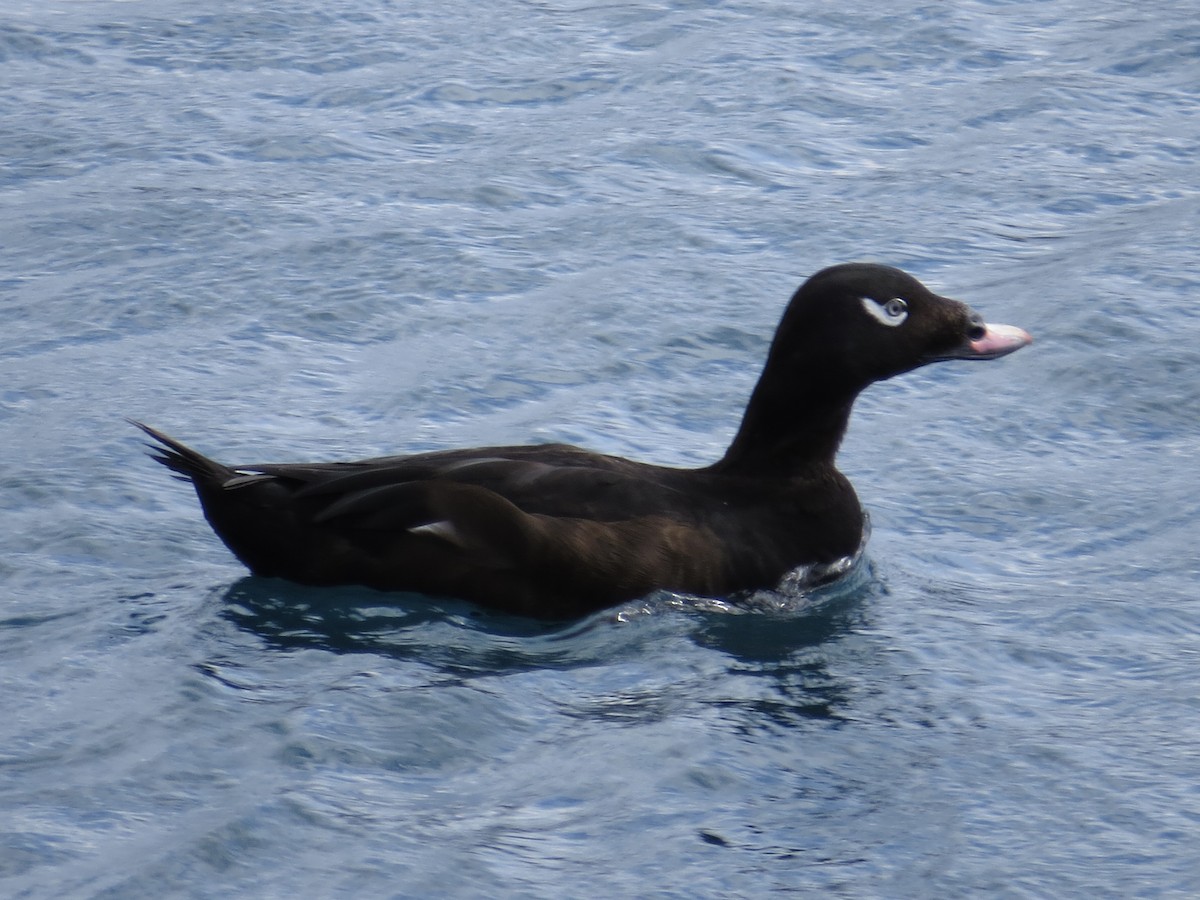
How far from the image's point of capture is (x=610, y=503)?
5738 mm

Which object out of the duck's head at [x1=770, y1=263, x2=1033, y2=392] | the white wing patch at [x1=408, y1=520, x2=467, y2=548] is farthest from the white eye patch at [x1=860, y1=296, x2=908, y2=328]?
the white wing patch at [x1=408, y1=520, x2=467, y2=548]

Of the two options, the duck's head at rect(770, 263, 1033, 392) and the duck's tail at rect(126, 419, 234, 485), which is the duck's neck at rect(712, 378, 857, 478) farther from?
the duck's tail at rect(126, 419, 234, 485)

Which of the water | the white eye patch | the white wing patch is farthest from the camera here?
the white eye patch

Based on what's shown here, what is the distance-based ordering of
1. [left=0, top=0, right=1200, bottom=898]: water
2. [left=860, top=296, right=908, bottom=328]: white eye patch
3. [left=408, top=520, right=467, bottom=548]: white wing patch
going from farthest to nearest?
[left=860, top=296, right=908, bottom=328]: white eye patch → [left=408, top=520, right=467, bottom=548]: white wing patch → [left=0, top=0, right=1200, bottom=898]: water

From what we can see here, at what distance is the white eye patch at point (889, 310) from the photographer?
6.02 m

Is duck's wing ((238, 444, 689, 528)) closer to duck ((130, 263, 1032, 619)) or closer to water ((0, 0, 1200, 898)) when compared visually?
duck ((130, 263, 1032, 619))

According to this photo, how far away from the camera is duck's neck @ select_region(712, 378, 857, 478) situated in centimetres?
611

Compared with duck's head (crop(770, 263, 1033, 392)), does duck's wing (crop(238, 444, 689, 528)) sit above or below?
below

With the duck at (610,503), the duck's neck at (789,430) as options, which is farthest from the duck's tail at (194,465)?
the duck's neck at (789,430)

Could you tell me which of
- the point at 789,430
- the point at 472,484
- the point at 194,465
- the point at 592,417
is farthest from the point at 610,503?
the point at 592,417

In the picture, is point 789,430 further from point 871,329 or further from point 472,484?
point 472,484

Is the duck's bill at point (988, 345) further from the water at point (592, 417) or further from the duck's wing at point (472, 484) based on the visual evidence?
the duck's wing at point (472, 484)

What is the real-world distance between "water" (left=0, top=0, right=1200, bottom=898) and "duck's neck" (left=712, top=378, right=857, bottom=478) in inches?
18.0

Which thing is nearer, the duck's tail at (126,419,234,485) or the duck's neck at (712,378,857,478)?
the duck's tail at (126,419,234,485)
